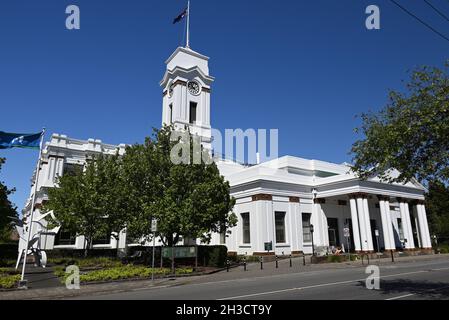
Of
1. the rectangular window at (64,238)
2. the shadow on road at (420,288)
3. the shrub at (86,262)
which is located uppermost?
the rectangular window at (64,238)

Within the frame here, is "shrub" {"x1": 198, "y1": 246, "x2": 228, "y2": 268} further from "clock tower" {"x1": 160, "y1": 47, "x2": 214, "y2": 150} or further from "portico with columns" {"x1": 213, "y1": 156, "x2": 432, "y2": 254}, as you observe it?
"clock tower" {"x1": 160, "y1": 47, "x2": 214, "y2": 150}

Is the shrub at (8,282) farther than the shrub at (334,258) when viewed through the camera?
No

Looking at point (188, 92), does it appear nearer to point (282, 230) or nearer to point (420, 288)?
point (282, 230)

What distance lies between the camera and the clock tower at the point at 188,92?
48.8 m

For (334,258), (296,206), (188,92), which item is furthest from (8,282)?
(188,92)

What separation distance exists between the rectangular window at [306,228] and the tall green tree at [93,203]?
60.4 feet

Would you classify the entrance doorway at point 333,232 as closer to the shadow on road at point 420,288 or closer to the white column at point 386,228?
the white column at point 386,228

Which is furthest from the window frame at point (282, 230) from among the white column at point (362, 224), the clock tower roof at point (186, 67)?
the clock tower roof at point (186, 67)

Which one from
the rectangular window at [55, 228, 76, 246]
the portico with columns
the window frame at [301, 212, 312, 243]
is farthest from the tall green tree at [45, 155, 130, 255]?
the window frame at [301, 212, 312, 243]

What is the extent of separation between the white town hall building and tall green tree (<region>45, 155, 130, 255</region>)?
11.2 feet

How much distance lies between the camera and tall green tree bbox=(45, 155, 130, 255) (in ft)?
96.6

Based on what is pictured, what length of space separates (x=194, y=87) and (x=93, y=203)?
26.3m

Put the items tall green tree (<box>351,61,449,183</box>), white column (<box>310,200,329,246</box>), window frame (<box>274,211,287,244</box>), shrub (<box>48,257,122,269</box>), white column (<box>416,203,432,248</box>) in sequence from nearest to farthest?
tall green tree (<box>351,61,449,183</box>) < shrub (<box>48,257,122,269</box>) < window frame (<box>274,211,287,244</box>) < white column (<box>310,200,329,246</box>) < white column (<box>416,203,432,248</box>)
